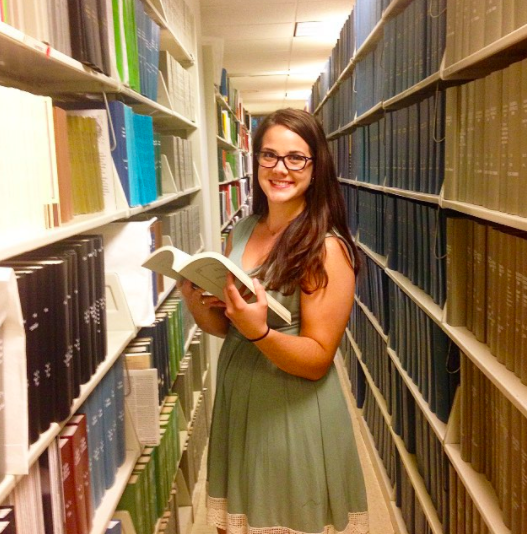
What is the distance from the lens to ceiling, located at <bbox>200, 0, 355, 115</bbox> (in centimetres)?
397

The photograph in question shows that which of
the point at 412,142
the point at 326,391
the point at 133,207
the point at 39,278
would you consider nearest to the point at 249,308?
the point at 326,391

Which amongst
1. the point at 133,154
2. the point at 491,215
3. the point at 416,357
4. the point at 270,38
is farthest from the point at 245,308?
the point at 270,38

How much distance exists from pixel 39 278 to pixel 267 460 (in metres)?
0.77

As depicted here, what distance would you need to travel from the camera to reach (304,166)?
145 centimetres

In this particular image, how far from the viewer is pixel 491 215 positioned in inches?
48.7

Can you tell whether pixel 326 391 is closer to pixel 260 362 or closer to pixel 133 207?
pixel 260 362

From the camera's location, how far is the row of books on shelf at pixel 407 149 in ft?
5.71

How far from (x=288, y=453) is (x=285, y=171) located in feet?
2.31

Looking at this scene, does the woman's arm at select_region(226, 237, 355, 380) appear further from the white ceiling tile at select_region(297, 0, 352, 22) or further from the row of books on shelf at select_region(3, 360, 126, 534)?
the white ceiling tile at select_region(297, 0, 352, 22)

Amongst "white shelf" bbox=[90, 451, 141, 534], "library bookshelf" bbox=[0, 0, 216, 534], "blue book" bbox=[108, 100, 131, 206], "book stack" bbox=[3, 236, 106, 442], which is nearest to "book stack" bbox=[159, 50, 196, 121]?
"library bookshelf" bbox=[0, 0, 216, 534]

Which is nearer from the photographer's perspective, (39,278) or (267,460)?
(39,278)

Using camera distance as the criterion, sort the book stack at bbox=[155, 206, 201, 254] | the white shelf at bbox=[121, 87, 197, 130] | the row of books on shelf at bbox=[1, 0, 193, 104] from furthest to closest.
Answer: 1. the book stack at bbox=[155, 206, 201, 254]
2. the white shelf at bbox=[121, 87, 197, 130]
3. the row of books on shelf at bbox=[1, 0, 193, 104]

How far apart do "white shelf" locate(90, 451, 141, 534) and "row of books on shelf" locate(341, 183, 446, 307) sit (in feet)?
3.30

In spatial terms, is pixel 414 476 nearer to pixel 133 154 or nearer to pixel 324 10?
pixel 133 154
